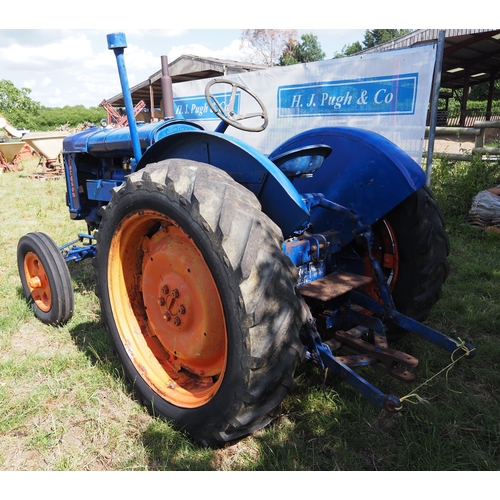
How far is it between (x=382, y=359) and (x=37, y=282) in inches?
98.8

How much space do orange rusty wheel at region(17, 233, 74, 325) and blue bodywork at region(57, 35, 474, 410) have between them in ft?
3.41

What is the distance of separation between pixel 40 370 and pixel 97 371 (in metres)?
0.37

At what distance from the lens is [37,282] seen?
10.2ft

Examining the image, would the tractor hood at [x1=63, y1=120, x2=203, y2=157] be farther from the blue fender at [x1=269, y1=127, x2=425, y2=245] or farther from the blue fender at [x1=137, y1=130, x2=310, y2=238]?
the blue fender at [x1=269, y1=127, x2=425, y2=245]

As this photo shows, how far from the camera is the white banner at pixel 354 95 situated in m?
4.76

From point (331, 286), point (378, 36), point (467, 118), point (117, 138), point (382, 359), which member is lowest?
point (382, 359)

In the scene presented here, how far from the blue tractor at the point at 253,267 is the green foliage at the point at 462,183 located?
3.51 metres

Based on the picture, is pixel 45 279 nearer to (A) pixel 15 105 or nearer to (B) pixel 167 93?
(B) pixel 167 93

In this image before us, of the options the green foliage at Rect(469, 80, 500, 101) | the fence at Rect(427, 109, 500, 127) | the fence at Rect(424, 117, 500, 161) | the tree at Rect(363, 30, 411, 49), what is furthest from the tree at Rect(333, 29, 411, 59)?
the fence at Rect(424, 117, 500, 161)

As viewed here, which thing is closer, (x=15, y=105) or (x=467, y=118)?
(x=467, y=118)

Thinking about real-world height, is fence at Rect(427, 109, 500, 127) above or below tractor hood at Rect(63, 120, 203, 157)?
below

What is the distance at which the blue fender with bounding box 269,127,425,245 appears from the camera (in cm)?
214

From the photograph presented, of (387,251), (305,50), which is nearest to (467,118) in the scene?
(387,251)

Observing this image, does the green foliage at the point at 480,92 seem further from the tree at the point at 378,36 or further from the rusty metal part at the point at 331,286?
the rusty metal part at the point at 331,286
